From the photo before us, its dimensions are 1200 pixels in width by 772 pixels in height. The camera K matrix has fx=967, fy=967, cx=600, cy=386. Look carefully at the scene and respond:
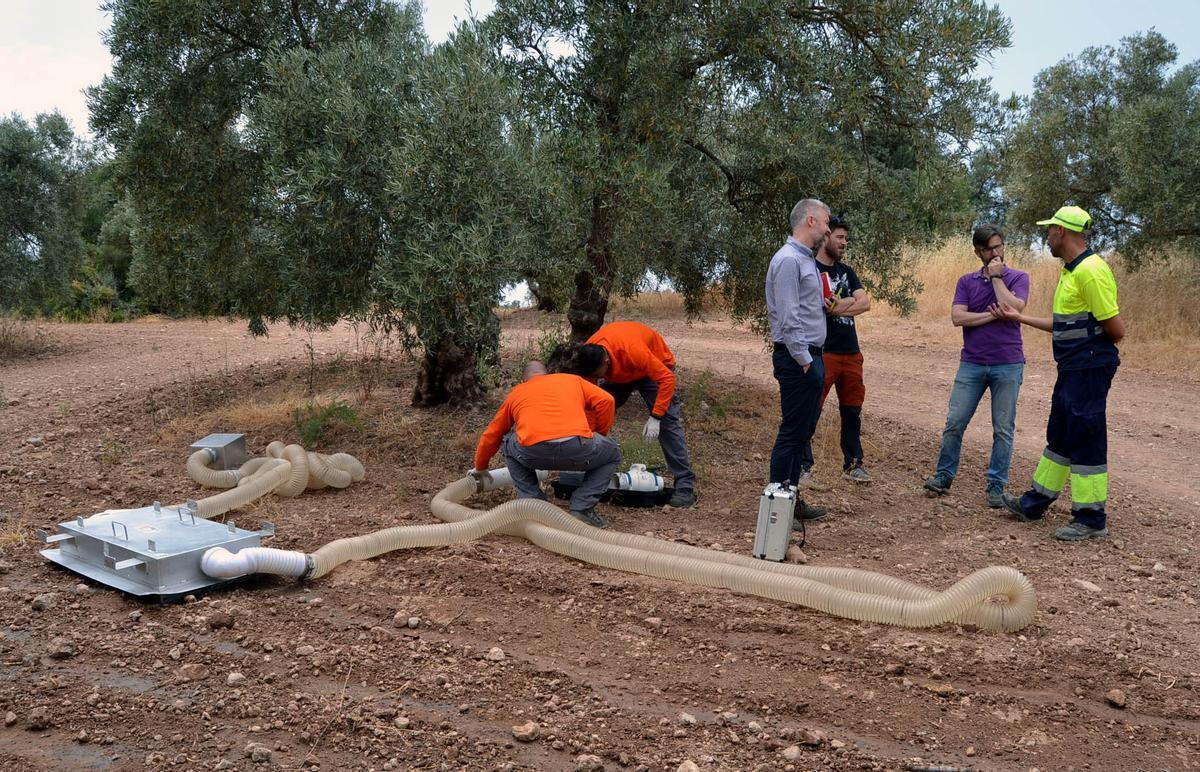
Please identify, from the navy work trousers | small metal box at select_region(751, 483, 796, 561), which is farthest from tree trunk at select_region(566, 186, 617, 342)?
small metal box at select_region(751, 483, 796, 561)

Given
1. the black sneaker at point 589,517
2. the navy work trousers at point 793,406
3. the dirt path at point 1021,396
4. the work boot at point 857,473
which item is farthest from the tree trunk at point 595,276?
the dirt path at point 1021,396

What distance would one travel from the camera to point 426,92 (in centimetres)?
691

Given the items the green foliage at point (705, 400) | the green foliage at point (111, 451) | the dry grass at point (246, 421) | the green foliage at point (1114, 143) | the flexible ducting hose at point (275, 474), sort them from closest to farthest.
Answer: the flexible ducting hose at point (275, 474), the green foliage at point (111, 451), the dry grass at point (246, 421), the green foliage at point (705, 400), the green foliage at point (1114, 143)

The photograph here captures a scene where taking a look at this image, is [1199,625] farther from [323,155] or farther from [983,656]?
[323,155]

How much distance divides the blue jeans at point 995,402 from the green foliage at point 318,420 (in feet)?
17.6

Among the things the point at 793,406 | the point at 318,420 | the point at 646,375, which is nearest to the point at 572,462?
the point at 646,375

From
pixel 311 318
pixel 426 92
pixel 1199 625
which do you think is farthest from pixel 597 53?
pixel 1199 625

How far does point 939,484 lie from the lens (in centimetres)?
779

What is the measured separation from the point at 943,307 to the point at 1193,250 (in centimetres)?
528

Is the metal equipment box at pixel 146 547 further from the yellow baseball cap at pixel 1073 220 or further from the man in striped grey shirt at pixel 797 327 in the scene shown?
the yellow baseball cap at pixel 1073 220

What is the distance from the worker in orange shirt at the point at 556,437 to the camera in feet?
20.7

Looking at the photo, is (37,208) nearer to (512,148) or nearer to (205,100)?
(205,100)

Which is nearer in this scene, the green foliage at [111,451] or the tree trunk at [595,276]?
the tree trunk at [595,276]

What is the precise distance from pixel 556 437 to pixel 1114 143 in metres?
13.1
